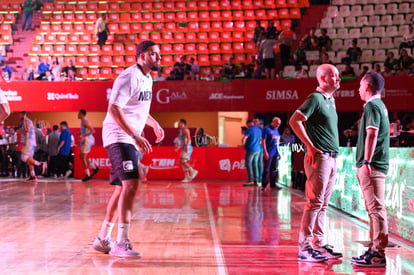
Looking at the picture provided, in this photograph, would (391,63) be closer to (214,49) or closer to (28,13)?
(214,49)

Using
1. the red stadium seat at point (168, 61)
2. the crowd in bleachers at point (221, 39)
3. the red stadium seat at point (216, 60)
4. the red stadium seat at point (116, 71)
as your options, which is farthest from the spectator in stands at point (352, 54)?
the red stadium seat at point (116, 71)

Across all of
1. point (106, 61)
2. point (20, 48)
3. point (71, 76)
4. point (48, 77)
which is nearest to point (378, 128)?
point (71, 76)

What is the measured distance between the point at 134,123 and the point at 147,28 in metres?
19.7

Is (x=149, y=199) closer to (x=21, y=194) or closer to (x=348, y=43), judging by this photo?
(x=21, y=194)

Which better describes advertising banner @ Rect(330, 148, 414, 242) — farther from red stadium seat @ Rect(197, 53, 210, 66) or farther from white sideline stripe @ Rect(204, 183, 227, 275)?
red stadium seat @ Rect(197, 53, 210, 66)

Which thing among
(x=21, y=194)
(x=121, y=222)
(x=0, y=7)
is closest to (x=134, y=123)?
(x=121, y=222)

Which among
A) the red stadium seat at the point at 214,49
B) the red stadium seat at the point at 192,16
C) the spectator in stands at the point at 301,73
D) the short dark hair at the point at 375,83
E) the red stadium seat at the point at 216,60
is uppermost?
the red stadium seat at the point at 192,16

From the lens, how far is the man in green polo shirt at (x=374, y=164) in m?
4.82

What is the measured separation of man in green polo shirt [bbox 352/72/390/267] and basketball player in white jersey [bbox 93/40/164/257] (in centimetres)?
194

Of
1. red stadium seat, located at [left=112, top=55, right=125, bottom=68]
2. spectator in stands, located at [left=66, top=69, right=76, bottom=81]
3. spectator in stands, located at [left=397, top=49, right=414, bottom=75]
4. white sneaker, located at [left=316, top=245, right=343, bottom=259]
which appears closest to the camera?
white sneaker, located at [left=316, top=245, right=343, bottom=259]

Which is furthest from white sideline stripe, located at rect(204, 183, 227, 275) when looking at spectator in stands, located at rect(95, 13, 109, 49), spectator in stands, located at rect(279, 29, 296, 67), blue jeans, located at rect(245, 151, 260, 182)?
spectator in stands, located at rect(95, 13, 109, 49)

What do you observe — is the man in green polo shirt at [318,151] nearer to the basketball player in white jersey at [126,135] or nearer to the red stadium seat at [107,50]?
the basketball player in white jersey at [126,135]

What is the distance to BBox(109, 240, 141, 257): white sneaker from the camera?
4.97m

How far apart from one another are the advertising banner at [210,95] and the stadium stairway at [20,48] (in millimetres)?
2940
